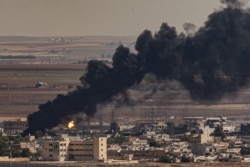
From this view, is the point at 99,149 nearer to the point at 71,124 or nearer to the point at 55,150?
the point at 55,150

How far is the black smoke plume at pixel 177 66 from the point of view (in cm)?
15662

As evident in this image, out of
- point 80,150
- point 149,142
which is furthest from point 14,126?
point 80,150

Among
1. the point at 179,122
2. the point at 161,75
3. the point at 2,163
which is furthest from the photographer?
the point at 179,122

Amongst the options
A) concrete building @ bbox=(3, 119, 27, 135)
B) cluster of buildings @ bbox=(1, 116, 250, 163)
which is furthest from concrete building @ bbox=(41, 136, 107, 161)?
concrete building @ bbox=(3, 119, 27, 135)

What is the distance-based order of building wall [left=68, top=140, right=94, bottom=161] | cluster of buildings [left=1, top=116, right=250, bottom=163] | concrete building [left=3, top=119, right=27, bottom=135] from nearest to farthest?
building wall [left=68, top=140, right=94, bottom=161] → cluster of buildings [left=1, top=116, right=250, bottom=163] → concrete building [left=3, top=119, right=27, bottom=135]

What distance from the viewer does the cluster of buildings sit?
453 feet

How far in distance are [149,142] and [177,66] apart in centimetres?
882

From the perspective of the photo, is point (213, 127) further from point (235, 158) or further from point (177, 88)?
point (235, 158)

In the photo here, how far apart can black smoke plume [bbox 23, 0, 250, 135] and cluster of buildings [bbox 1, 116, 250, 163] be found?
2.54 m

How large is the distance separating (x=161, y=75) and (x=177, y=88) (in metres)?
7.49

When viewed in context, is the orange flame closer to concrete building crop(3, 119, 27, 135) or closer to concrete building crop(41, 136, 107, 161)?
concrete building crop(3, 119, 27, 135)

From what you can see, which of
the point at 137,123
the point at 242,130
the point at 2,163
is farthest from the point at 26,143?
the point at 137,123

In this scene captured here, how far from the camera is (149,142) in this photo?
15550 centimetres

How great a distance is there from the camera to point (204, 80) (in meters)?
164
